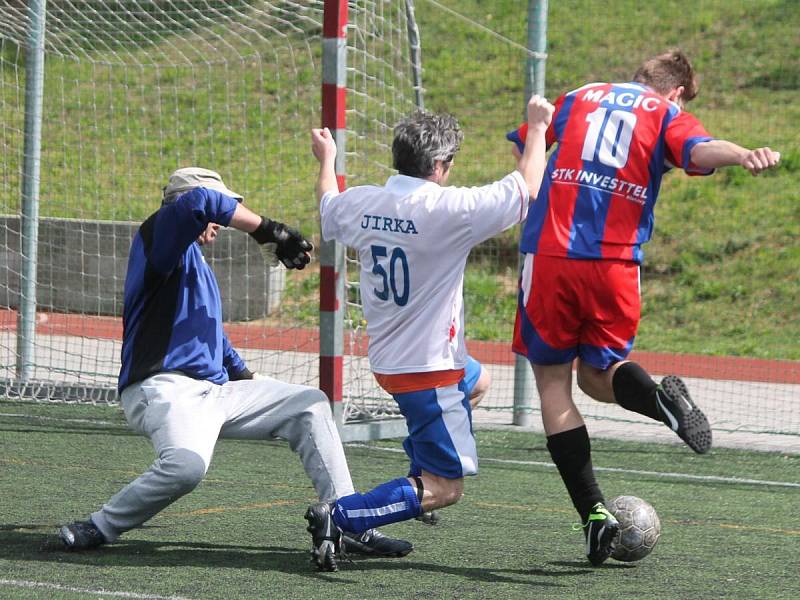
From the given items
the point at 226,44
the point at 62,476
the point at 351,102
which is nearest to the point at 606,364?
the point at 62,476

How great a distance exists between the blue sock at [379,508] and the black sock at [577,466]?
664mm

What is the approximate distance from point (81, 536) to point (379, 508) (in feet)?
3.93

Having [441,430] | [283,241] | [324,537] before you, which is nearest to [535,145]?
[283,241]

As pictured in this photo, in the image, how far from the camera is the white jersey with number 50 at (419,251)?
15.9 ft

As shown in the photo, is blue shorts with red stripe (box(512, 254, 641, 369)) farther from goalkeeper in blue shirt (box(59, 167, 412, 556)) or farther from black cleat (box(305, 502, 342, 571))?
black cleat (box(305, 502, 342, 571))

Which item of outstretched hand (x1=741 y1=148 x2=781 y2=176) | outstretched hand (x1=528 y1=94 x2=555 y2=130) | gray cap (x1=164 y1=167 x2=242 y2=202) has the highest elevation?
outstretched hand (x1=528 y1=94 x2=555 y2=130)

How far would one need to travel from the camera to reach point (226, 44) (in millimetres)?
11625

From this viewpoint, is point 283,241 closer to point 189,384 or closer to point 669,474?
point 189,384

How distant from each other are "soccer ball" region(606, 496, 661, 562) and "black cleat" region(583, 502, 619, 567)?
0.04 meters

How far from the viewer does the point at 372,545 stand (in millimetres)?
5316

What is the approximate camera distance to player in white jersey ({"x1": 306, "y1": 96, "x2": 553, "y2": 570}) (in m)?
4.87

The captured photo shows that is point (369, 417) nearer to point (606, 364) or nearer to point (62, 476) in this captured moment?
point (62, 476)

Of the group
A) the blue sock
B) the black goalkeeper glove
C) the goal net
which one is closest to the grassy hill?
the goal net

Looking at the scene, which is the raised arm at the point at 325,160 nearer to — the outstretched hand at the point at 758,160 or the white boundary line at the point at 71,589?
the outstretched hand at the point at 758,160
